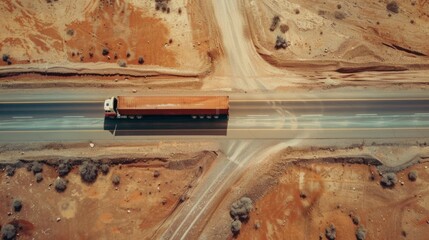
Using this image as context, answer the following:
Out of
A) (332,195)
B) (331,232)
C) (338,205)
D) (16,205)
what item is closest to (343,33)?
(332,195)

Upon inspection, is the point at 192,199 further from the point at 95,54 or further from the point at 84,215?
the point at 95,54

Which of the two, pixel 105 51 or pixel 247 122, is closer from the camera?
pixel 247 122

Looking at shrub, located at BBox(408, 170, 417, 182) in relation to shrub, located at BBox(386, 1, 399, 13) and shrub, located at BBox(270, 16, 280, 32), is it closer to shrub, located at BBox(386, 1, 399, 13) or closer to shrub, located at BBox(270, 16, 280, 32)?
shrub, located at BBox(386, 1, 399, 13)

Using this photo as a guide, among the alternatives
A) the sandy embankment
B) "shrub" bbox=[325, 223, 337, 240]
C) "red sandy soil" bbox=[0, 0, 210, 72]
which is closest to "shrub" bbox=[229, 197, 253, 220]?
"shrub" bbox=[325, 223, 337, 240]

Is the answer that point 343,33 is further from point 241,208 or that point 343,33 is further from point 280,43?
point 241,208

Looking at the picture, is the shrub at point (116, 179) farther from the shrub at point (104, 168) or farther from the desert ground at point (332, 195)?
the desert ground at point (332, 195)

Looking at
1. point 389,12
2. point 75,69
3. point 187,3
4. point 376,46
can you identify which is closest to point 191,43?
point 187,3
